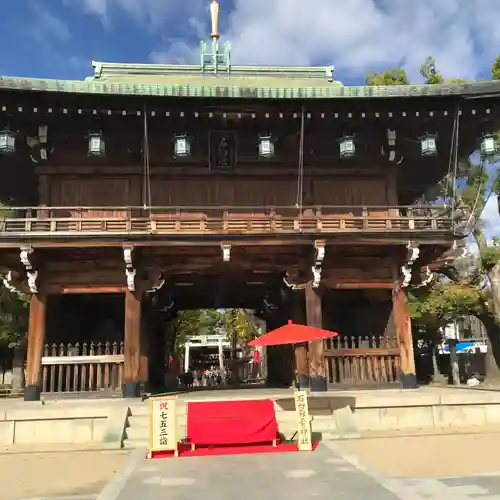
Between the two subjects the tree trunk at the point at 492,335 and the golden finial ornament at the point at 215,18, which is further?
the tree trunk at the point at 492,335

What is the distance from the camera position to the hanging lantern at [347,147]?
51.3 feet

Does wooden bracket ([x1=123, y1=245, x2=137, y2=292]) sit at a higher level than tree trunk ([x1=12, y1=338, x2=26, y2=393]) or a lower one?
higher

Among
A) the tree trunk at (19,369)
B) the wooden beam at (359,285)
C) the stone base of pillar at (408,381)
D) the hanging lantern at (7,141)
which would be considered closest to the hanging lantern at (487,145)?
the wooden beam at (359,285)

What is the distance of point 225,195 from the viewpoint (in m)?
17.1

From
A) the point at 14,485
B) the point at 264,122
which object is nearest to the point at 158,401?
the point at 14,485

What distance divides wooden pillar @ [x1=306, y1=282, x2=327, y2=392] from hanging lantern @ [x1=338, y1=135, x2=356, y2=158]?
422 centimetres

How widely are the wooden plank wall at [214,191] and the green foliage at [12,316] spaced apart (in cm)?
1556

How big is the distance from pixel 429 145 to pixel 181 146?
24.8ft

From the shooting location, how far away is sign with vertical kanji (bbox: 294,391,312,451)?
10672 mm

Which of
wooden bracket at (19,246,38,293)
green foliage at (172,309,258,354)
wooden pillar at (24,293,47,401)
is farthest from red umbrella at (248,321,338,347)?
green foliage at (172,309,258,354)

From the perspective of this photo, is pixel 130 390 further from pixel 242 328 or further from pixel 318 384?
pixel 242 328

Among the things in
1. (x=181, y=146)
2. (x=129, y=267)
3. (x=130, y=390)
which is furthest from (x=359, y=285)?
(x=130, y=390)

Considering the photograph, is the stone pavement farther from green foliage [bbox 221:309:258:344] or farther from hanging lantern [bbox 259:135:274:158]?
green foliage [bbox 221:309:258:344]

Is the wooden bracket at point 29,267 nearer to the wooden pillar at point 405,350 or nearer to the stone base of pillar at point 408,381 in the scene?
the wooden pillar at point 405,350
